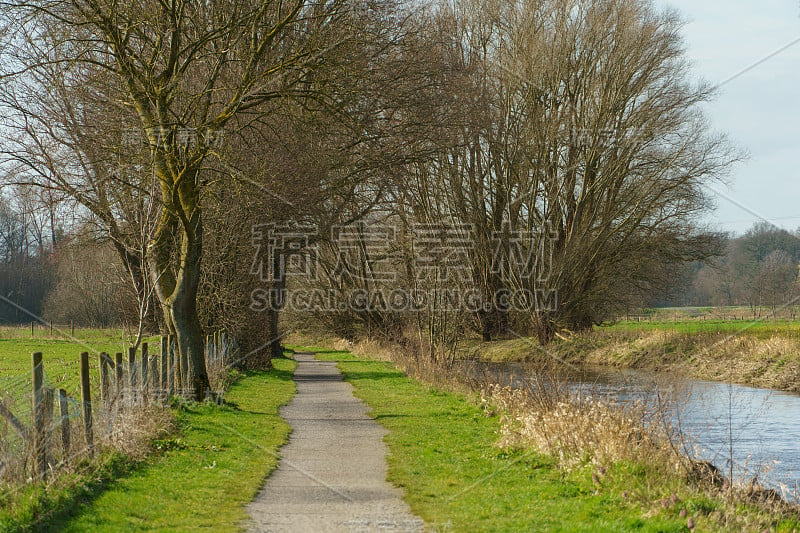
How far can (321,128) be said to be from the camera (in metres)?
18.7

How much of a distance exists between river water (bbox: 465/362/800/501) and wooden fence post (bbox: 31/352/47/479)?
6.98 metres

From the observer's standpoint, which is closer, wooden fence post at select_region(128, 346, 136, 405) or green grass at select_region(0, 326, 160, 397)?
wooden fence post at select_region(128, 346, 136, 405)

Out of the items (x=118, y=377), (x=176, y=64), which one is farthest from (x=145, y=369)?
(x=176, y=64)

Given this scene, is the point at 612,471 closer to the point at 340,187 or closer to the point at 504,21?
the point at 340,187

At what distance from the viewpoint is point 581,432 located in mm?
10711

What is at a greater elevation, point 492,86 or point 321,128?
point 492,86

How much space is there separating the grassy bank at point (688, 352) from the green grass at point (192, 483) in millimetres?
11098

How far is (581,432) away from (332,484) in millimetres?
3256

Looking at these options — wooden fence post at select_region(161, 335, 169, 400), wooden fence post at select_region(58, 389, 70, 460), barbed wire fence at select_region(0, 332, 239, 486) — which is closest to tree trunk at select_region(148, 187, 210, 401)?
wooden fence post at select_region(161, 335, 169, 400)

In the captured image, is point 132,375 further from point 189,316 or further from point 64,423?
point 189,316

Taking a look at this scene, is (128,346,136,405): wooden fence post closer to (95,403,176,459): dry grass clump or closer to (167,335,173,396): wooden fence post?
(95,403,176,459): dry grass clump

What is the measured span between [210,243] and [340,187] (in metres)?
3.97

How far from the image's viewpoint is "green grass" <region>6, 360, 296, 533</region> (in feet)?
25.0

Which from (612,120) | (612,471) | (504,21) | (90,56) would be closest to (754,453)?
(612,471)
